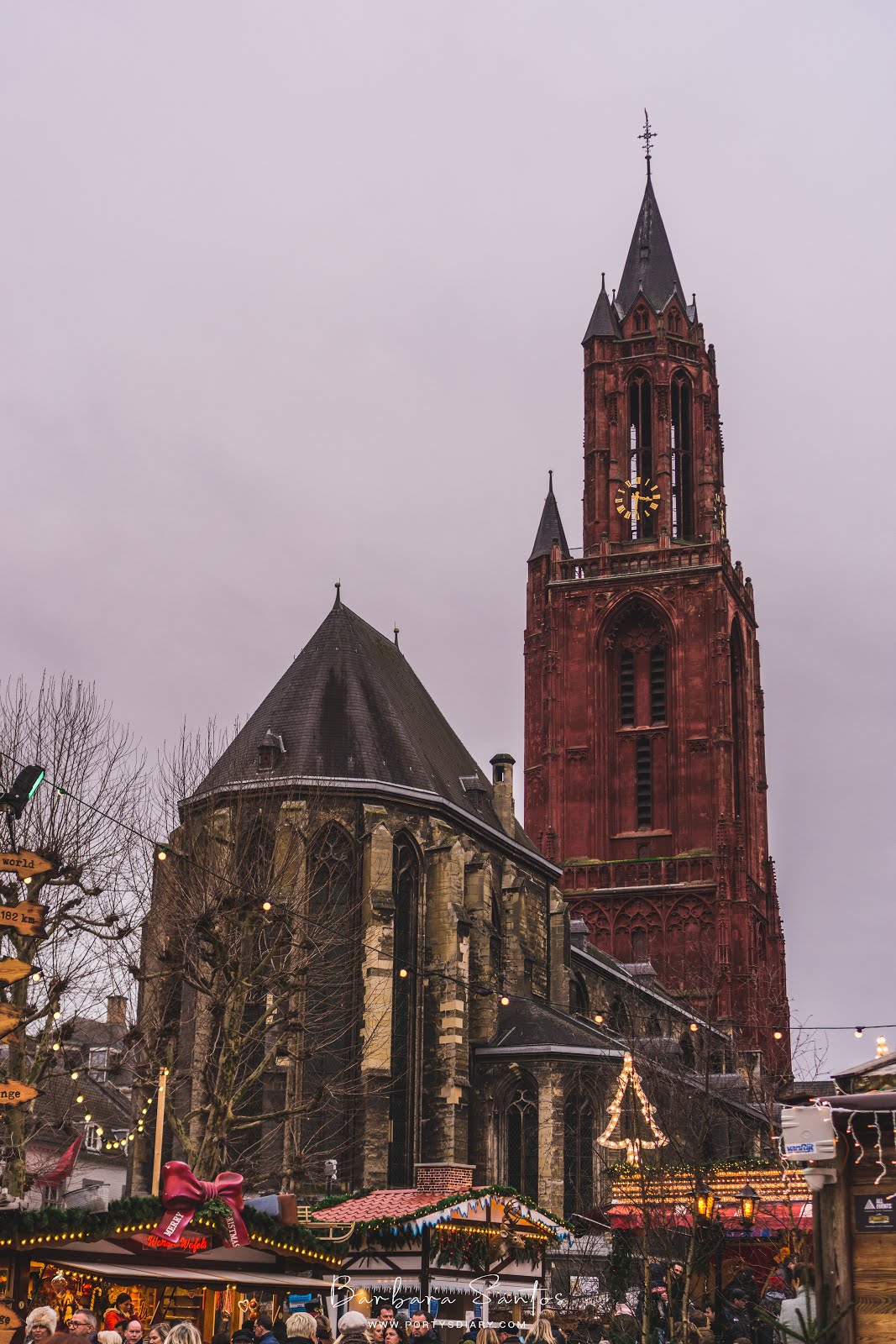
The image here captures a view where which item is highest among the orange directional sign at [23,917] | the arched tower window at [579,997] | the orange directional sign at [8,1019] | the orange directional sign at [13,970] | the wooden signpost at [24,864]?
the arched tower window at [579,997]

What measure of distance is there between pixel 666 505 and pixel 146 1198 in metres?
57.8

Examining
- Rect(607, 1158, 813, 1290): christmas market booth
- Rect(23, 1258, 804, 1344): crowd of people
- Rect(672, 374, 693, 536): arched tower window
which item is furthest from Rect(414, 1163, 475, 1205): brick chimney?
Rect(672, 374, 693, 536): arched tower window

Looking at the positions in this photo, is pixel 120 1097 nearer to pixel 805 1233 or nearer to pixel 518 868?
pixel 518 868

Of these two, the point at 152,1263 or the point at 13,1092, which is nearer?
the point at 13,1092

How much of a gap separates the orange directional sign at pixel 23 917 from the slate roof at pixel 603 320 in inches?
2542

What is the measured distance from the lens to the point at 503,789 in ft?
164

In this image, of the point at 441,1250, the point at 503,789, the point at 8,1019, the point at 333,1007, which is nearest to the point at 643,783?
the point at 503,789

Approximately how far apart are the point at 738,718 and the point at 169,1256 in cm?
5715

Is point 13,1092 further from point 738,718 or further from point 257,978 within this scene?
point 738,718

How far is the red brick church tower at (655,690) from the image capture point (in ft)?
211

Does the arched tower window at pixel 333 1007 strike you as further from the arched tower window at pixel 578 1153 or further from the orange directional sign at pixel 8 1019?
the orange directional sign at pixel 8 1019

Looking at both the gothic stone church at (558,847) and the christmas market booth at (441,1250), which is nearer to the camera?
the christmas market booth at (441,1250)

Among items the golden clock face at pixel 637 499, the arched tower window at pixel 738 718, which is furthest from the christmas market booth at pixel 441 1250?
the golden clock face at pixel 637 499

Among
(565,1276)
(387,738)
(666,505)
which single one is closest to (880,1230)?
(565,1276)
